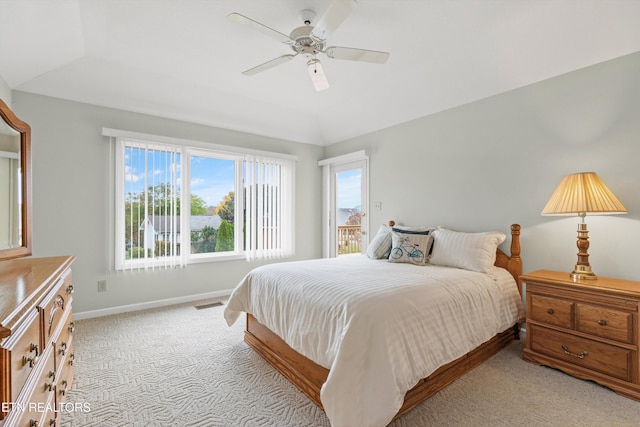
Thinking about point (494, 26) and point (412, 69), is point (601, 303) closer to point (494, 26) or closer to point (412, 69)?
point (494, 26)

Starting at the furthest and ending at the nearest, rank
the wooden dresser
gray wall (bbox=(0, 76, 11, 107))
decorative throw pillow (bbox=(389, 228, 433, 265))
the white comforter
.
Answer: decorative throw pillow (bbox=(389, 228, 433, 265))
gray wall (bbox=(0, 76, 11, 107))
the white comforter
the wooden dresser

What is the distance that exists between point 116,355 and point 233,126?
2998 mm

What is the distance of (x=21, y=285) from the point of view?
116cm

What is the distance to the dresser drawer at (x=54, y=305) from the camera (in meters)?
1.24

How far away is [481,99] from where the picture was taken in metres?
3.12

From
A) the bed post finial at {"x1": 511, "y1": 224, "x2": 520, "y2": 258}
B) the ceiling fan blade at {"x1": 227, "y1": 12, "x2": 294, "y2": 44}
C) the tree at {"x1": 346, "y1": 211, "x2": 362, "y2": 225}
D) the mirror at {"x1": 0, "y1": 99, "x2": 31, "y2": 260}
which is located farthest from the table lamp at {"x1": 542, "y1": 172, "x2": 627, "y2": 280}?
the mirror at {"x1": 0, "y1": 99, "x2": 31, "y2": 260}

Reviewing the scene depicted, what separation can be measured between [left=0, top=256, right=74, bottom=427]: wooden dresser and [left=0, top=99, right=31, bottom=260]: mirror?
0.12 metres

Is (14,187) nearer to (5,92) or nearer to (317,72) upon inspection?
(5,92)

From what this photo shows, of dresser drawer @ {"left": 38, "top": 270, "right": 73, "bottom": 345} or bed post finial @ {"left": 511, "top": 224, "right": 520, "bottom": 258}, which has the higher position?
bed post finial @ {"left": 511, "top": 224, "right": 520, "bottom": 258}

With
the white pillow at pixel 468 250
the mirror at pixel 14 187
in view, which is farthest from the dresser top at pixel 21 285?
the white pillow at pixel 468 250

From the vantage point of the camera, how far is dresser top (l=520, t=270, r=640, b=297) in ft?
6.26

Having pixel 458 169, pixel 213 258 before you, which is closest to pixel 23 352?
pixel 213 258

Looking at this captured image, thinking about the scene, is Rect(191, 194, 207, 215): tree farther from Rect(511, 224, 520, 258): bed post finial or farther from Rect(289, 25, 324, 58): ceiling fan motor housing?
Rect(511, 224, 520, 258): bed post finial

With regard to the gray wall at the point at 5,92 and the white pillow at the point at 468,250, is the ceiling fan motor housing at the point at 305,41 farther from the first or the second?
the gray wall at the point at 5,92
